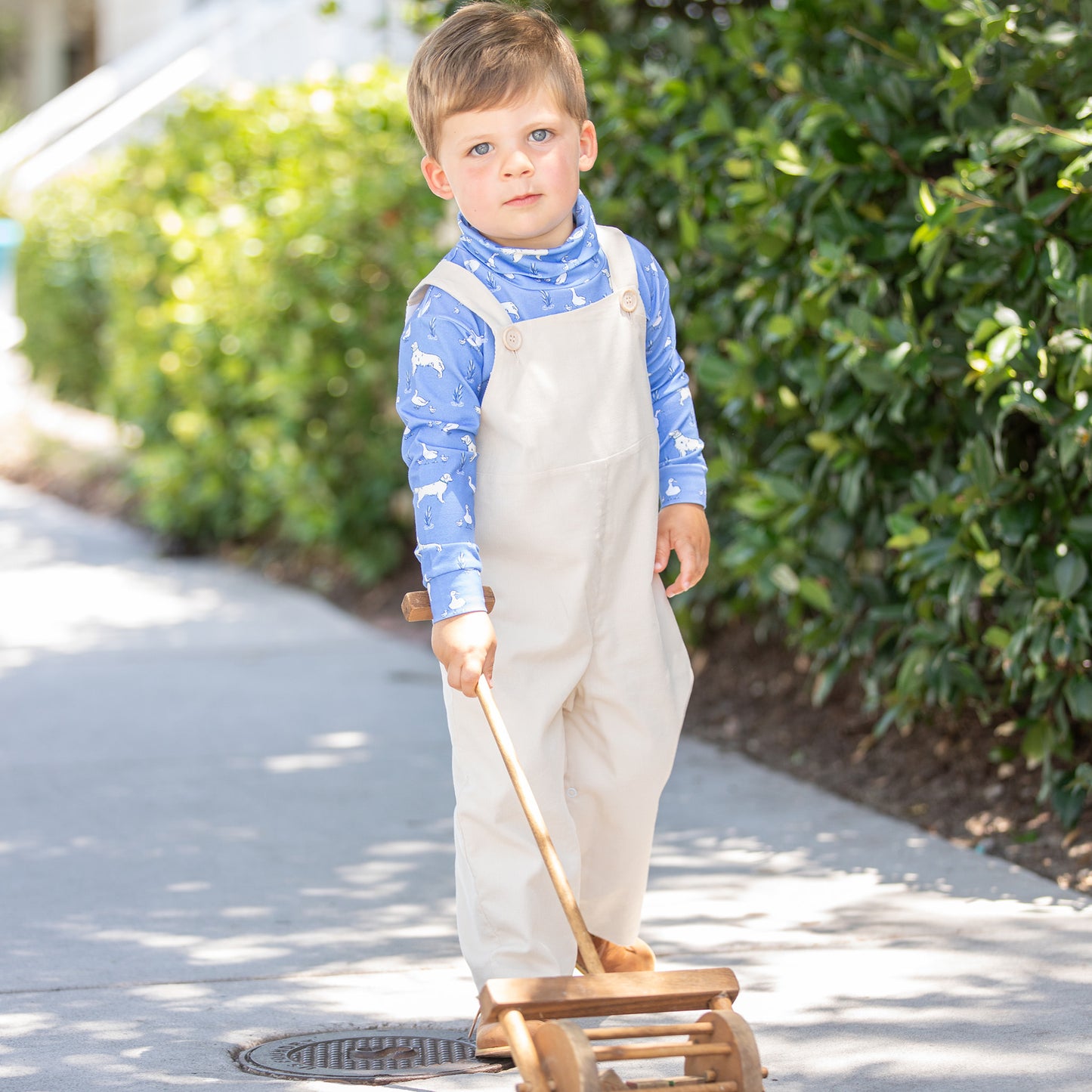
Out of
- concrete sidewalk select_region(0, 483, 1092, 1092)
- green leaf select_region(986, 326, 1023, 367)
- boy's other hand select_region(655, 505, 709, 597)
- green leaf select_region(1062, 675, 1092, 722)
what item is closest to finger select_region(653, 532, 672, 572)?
boy's other hand select_region(655, 505, 709, 597)

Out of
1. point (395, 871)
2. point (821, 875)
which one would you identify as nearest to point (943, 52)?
point (821, 875)

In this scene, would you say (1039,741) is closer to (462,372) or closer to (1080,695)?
(1080,695)

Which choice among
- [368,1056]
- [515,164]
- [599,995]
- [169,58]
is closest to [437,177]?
[515,164]

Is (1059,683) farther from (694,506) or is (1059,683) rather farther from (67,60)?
(67,60)

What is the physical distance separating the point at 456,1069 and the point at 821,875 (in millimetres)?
1247

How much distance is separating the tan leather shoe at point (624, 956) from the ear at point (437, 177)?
4.42 ft

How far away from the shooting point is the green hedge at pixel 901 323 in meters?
3.45

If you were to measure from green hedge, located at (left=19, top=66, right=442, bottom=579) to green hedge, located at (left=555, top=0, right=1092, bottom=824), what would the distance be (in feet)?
6.27

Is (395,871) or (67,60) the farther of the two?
(67,60)

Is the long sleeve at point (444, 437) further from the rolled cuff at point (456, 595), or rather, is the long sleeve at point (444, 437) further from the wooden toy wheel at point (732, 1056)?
the wooden toy wheel at point (732, 1056)

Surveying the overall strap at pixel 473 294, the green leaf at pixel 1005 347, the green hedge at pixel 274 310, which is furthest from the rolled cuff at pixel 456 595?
the green hedge at pixel 274 310

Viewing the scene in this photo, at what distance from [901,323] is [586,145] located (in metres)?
1.12

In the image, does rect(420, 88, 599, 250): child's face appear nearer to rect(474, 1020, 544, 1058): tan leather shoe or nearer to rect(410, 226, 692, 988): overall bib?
rect(410, 226, 692, 988): overall bib

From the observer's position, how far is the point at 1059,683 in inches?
143
